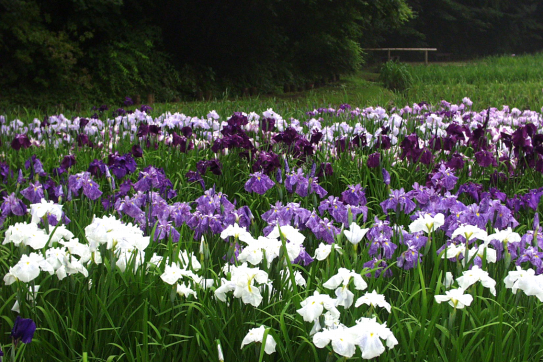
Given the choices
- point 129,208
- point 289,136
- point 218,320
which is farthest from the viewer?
point 289,136

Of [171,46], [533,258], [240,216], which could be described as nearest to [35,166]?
[240,216]

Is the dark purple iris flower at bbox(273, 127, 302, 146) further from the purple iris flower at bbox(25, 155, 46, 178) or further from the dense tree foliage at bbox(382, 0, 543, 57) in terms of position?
the dense tree foliage at bbox(382, 0, 543, 57)

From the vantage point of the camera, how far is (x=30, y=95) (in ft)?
32.3

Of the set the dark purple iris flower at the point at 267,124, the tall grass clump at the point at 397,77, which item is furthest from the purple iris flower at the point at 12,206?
the tall grass clump at the point at 397,77

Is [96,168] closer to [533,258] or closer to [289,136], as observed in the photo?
[289,136]

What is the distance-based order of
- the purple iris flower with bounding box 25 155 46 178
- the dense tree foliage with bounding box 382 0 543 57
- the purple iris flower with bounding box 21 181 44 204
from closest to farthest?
1. the purple iris flower with bounding box 21 181 44 204
2. the purple iris flower with bounding box 25 155 46 178
3. the dense tree foliage with bounding box 382 0 543 57

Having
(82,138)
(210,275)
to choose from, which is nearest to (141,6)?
(82,138)

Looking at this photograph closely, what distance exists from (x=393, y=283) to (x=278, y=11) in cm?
1231

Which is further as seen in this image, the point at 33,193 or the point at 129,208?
the point at 33,193

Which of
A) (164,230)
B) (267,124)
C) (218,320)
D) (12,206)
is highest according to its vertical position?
(267,124)

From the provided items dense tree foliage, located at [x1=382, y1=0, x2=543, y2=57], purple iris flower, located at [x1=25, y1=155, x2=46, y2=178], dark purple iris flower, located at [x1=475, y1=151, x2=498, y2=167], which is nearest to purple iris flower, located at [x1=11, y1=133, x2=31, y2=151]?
purple iris flower, located at [x1=25, y1=155, x2=46, y2=178]

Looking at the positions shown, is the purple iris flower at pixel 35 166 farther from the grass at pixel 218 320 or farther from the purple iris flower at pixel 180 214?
the purple iris flower at pixel 180 214

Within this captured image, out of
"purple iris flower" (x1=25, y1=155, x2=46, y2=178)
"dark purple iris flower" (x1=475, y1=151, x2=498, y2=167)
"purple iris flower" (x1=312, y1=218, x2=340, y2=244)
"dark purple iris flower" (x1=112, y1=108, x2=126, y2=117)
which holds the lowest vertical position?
"purple iris flower" (x1=312, y1=218, x2=340, y2=244)

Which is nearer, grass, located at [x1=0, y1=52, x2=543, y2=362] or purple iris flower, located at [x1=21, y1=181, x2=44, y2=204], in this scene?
grass, located at [x1=0, y1=52, x2=543, y2=362]
